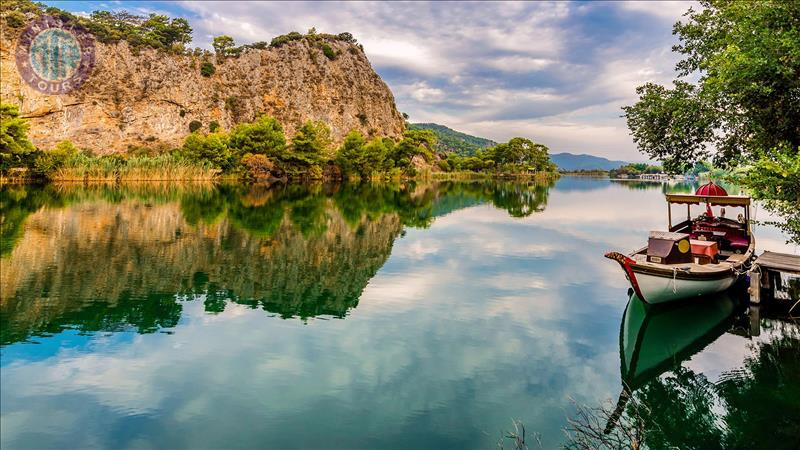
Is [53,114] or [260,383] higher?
[53,114]

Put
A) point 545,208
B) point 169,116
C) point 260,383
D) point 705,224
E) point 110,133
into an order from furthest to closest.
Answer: point 169,116 → point 110,133 → point 545,208 → point 705,224 → point 260,383

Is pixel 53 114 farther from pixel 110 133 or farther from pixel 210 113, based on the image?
pixel 210 113

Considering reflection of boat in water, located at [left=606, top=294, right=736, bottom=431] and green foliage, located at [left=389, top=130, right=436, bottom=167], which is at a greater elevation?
green foliage, located at [left=389, top=130, right=436, bottom=167]

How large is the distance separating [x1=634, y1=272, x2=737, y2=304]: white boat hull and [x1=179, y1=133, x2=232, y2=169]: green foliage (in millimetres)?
55593

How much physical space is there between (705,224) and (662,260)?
5582 millimetres

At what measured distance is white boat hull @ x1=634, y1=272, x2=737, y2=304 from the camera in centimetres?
1037

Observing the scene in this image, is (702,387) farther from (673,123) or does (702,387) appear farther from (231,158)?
(231,158)

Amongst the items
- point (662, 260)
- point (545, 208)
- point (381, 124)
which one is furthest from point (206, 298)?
point (381, 124)

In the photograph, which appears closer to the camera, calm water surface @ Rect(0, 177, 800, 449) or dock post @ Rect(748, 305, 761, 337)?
calm water surface @ Rect(0, 177, 800, 449)

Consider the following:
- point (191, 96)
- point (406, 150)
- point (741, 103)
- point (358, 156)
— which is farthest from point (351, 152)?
point (741, 103)

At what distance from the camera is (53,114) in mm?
66438

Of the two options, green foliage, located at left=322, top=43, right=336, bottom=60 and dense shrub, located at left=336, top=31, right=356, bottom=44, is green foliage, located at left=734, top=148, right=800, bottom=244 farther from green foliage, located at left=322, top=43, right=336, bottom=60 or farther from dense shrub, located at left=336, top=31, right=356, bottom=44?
dense shrub, located at left=336, top=31, right=356, bottom=44

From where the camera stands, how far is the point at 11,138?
35875 mm
